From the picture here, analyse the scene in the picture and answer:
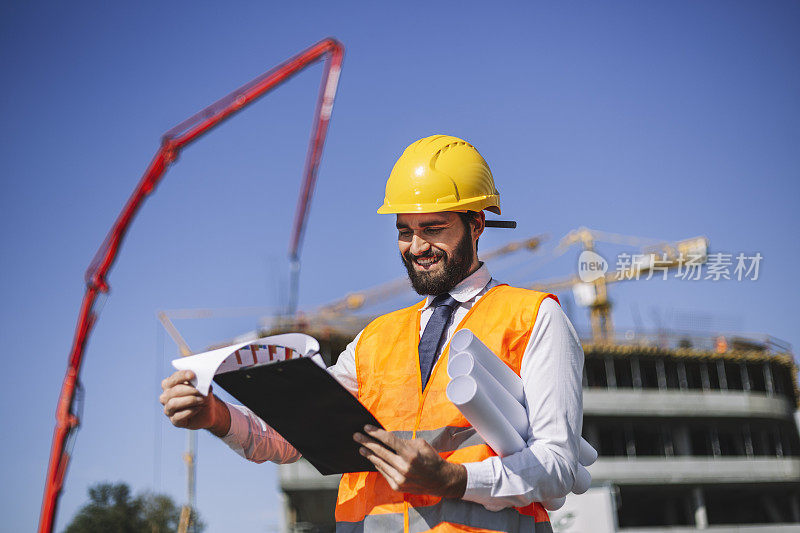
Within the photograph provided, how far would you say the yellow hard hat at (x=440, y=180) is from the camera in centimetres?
294

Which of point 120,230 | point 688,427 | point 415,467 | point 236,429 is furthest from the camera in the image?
point 688,427

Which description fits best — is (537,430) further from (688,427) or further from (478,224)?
(688,427)

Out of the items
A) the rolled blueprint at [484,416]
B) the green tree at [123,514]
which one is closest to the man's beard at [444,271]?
the rolled blueprint at [484,416]

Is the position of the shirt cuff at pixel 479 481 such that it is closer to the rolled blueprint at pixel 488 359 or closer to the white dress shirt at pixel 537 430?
the white dress shirt at pixel 537 430

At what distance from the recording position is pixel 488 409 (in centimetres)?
235

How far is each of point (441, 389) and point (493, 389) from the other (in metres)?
0.25

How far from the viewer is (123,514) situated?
49938 mm

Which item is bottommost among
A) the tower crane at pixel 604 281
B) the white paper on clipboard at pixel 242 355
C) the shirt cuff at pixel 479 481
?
the shirt cuff at pixel 479 481

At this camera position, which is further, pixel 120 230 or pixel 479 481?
pixel 120 230

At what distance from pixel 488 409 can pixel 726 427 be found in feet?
160

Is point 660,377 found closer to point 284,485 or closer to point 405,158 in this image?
point 284,485

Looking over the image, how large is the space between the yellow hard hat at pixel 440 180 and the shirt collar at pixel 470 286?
0.26 meters

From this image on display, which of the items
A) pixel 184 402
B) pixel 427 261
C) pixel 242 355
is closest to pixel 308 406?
pixel 242 355

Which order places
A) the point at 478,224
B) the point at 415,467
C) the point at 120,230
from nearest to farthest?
the point at 415,467 → the point at 478,224 → the point at 120,230
